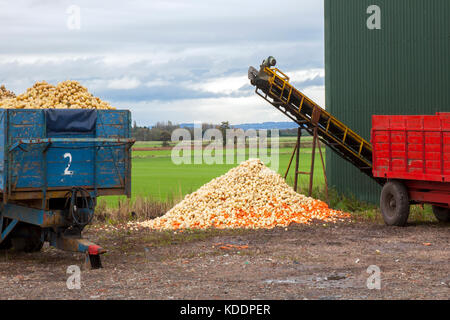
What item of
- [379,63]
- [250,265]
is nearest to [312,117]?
[379,63]

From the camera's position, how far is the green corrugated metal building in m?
19.1

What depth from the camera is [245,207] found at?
57.0ft

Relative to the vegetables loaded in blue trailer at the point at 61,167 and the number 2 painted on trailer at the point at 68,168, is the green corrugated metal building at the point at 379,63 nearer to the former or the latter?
the vegetables loaded in blue trailer at the point at 61,167

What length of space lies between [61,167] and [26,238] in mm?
2599

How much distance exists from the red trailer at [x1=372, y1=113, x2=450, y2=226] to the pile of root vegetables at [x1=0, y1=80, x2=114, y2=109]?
7.08 meters

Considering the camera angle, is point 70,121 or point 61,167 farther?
point 70,121

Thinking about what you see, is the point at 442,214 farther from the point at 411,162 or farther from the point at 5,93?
the point at 5,93

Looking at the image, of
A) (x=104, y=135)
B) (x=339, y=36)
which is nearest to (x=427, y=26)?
(x=339, y=36)

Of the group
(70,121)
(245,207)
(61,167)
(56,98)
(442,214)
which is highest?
(56,98)

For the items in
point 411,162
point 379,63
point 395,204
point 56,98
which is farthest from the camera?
point 379,63

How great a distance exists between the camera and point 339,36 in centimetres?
2205

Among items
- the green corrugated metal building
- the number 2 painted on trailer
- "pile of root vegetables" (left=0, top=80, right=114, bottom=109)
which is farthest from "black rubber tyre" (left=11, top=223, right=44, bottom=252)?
the green corrugated metal building

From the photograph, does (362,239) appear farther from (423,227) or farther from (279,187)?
(279,187)

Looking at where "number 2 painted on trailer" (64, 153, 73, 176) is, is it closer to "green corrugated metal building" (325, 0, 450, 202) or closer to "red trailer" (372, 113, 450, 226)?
"red trailer" (372, 113, 450, 226)
